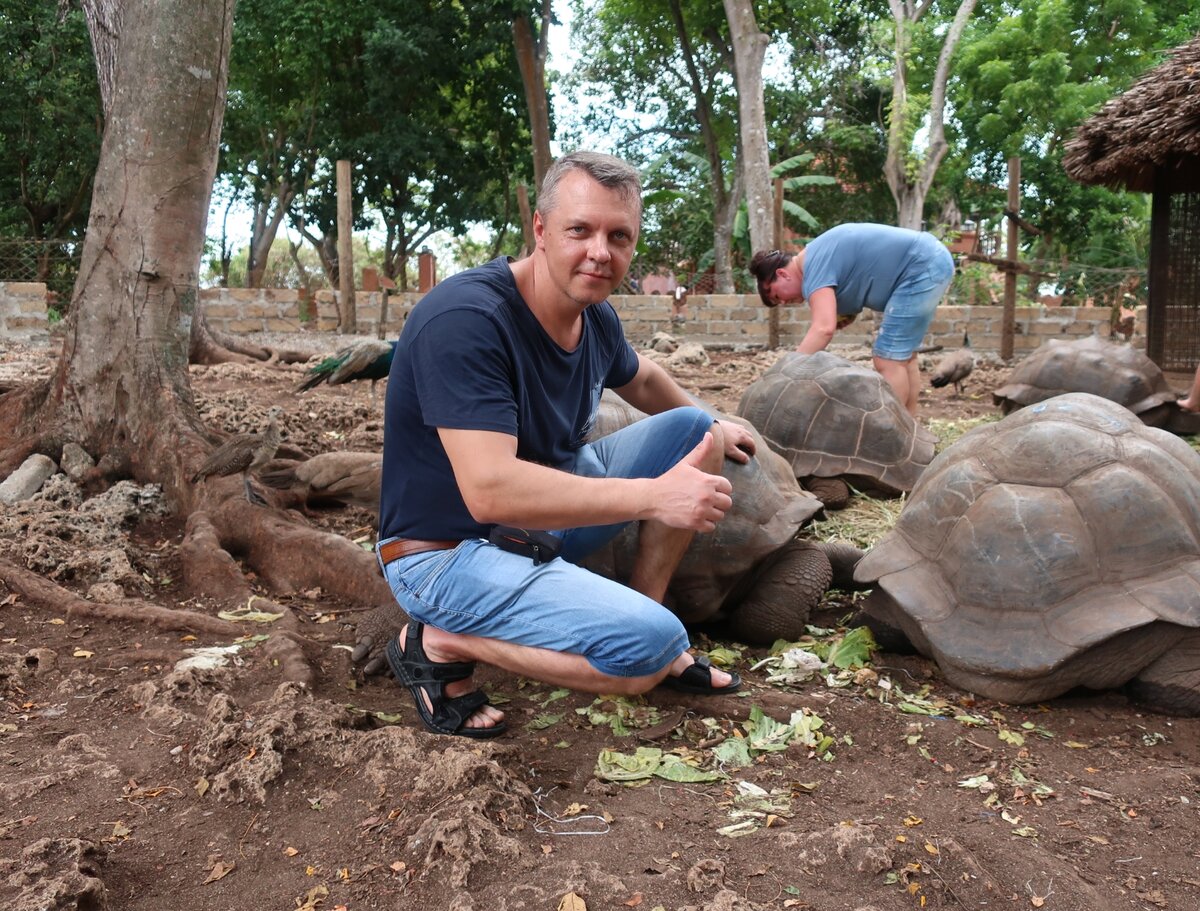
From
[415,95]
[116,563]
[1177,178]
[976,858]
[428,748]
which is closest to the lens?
[976,858]

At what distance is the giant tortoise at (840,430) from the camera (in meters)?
5.00

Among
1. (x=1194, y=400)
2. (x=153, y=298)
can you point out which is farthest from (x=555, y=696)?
(x=1194, y=400)

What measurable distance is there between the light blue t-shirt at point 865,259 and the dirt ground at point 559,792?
334 centimetres

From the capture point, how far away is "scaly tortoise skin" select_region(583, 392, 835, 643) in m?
3.24

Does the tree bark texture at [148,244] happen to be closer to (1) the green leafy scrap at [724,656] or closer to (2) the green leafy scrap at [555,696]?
(2) the green leafy scrap at [555,696]

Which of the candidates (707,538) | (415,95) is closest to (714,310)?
(415,95)

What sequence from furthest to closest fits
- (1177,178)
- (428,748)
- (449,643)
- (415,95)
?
(415,95) → (1177,178) → (449,643) → (428,748)

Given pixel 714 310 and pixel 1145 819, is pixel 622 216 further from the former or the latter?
pixel 714 310

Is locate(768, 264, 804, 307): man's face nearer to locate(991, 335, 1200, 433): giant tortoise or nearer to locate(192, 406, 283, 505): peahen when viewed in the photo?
locate(991, 335, 1200, 433): giant tortoise

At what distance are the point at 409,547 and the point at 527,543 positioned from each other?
0.34 meters

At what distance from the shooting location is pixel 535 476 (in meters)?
2.21

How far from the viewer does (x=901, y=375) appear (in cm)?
616

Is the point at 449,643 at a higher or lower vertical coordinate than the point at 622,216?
lower

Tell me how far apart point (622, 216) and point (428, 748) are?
1.34 meters
